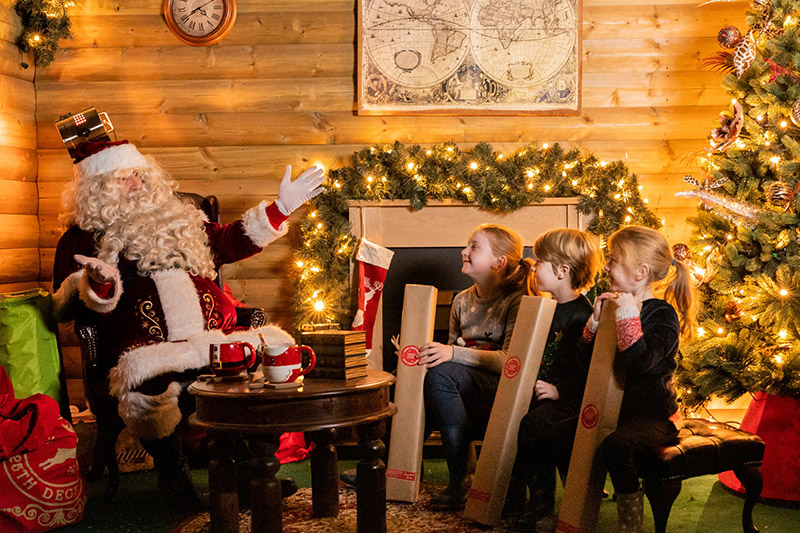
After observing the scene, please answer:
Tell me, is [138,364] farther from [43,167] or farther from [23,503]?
[43,167]

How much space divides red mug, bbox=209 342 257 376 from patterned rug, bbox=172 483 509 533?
0.61 meters

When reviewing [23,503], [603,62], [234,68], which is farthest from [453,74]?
[23,503]

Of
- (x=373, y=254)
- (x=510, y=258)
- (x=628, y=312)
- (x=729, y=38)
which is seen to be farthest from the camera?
(x=373, y=254)

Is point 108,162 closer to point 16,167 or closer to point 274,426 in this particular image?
point 16,167

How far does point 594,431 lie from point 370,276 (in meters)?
1.89

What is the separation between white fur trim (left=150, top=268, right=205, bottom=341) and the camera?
10.3ft

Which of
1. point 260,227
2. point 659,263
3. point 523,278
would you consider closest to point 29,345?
point 260,227

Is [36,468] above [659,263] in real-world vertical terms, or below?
below

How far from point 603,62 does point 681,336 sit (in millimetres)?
2293

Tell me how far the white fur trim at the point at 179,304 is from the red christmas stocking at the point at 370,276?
3.37ft

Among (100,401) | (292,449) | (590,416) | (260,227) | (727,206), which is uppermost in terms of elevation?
(727,206)

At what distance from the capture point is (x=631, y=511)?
2367 mm

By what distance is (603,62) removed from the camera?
4.41 m

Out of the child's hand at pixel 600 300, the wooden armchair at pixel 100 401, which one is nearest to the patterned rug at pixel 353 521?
the wooden armchair at pixel 100 401
